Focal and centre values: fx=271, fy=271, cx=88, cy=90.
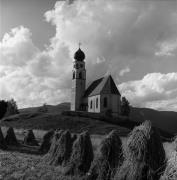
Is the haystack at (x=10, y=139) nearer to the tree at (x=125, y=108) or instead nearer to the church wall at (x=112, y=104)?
the church wall at (x=112, y=104)

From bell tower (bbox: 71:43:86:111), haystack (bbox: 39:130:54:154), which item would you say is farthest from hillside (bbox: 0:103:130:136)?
haystack (bbox: 39:130:54:154)

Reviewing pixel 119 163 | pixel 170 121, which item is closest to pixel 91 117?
pixel 119 163

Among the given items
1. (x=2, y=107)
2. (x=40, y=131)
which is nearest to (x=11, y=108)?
(x=2, y=107)

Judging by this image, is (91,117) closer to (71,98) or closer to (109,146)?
(71,98)

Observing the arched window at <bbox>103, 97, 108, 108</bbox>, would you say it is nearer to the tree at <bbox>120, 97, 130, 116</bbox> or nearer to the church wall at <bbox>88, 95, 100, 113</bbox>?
the church wall at <bbox>88, 95, 100, 113</bbox>

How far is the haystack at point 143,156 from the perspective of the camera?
7.99 meters

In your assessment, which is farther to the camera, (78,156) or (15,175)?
(78,156)

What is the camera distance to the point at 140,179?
26.1ft

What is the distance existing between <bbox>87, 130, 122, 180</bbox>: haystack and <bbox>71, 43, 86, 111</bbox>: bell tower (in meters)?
65.0

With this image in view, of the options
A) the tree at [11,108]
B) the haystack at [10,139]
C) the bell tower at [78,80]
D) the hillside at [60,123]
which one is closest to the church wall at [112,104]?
the bell tower at [78,80]

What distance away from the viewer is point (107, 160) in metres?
9.76

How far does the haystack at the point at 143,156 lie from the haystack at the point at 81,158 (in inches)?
110

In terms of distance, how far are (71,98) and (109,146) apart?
67915mm

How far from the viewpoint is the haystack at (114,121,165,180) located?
26.2ft
